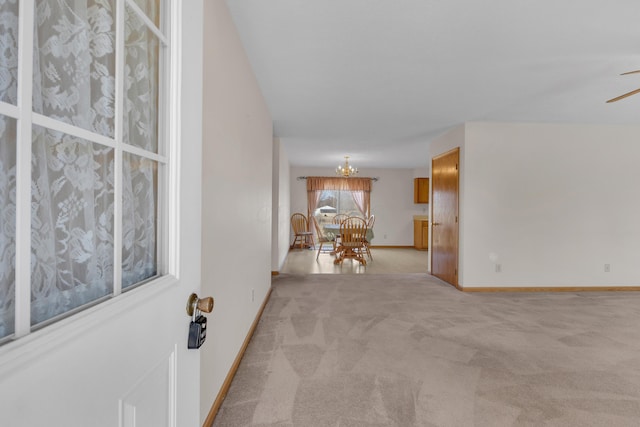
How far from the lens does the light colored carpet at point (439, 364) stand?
1754mm

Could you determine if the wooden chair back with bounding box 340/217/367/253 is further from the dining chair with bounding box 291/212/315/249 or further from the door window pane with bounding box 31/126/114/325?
the door window pane with bounding box 31/126/114/325

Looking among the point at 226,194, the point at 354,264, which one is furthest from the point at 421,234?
the point at 226,194

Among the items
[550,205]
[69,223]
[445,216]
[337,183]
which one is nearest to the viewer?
[69,223]

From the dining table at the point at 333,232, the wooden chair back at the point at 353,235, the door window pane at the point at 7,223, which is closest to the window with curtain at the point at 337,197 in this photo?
the dining table at the point at 333,232

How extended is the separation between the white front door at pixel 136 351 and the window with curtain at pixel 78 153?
5cm

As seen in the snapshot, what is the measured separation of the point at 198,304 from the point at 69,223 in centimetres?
34

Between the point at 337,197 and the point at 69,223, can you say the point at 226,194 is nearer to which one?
the point at 69,223

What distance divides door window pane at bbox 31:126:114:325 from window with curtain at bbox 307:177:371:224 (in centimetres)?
842

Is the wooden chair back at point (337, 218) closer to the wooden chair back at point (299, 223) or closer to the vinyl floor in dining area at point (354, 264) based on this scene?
the wooden chair back at point (299, 223)

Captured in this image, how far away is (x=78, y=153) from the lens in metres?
0.57

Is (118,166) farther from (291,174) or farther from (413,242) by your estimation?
(413,242)

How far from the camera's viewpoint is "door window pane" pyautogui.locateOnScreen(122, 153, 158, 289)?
67 centimetres

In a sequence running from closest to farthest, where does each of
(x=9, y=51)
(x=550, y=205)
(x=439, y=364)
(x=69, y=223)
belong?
(x=9, y=51) → (x=69, y=223) → (x=439, y=364) → (x=550, y=205)

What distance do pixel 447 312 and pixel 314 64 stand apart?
113 inches
